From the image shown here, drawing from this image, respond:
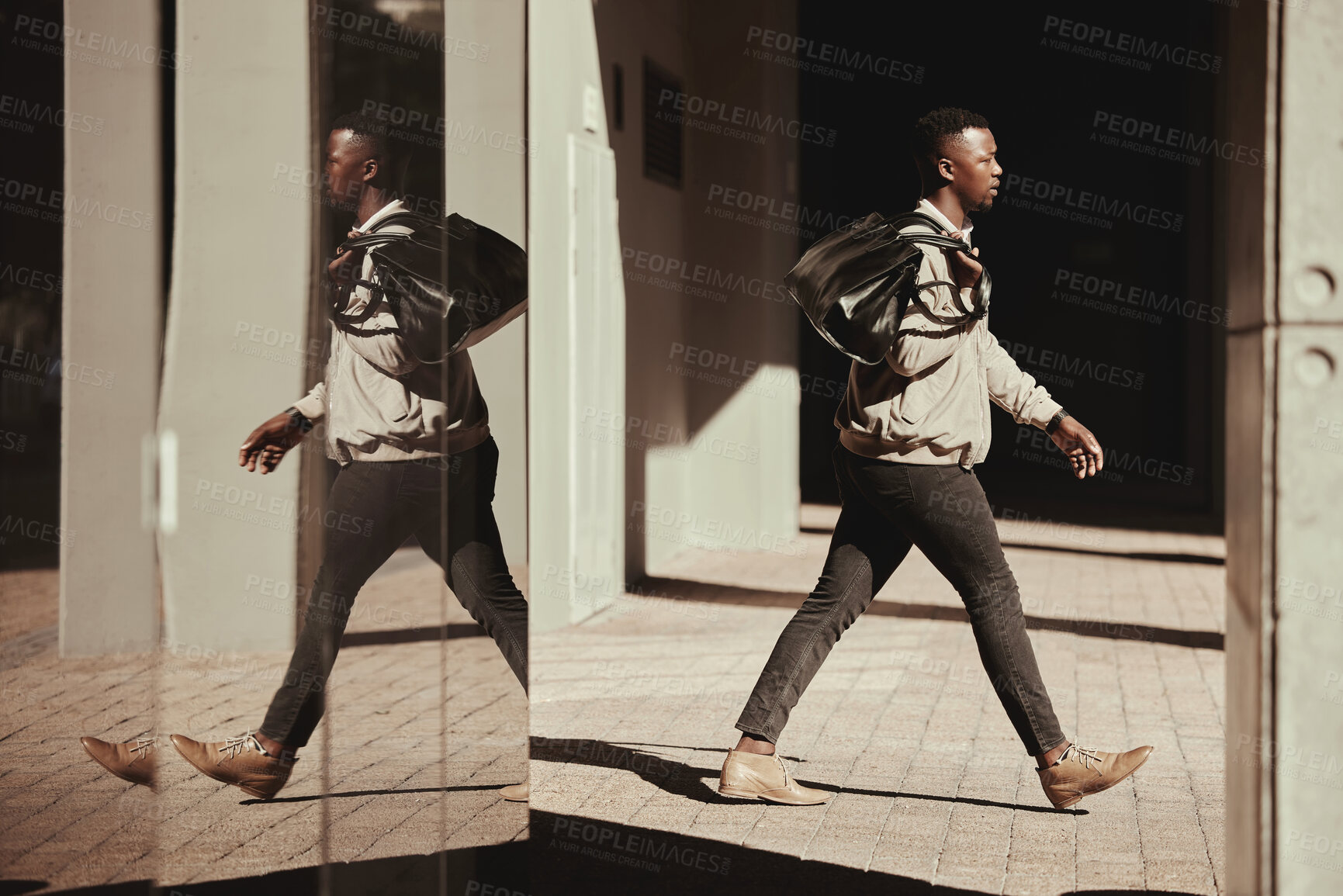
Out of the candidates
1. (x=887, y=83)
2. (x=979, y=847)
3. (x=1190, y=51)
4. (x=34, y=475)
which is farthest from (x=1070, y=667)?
(x=887, y=83)

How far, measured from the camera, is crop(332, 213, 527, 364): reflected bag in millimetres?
2760

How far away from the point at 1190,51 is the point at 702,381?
9.09m

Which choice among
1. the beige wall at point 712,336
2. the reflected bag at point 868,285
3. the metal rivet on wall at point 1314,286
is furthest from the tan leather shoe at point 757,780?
the beige wall at point 712,336

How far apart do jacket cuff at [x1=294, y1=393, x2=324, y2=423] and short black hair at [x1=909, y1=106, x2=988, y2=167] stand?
7.61 ft

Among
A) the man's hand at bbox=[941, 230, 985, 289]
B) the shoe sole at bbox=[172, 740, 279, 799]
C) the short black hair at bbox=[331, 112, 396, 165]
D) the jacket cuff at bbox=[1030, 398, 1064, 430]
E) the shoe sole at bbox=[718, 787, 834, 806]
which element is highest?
the short black hair at bbox=[331, 112, 396, 165]

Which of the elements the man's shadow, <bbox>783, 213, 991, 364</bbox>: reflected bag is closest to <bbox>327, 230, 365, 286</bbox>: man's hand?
<bbox>783, 213, 991, 364</bbox>: reflected bag

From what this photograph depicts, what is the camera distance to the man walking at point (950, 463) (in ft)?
13.4

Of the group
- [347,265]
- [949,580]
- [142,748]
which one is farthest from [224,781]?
[949,580]

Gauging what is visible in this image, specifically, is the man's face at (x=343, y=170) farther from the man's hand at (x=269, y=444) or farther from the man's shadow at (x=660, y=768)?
the man's shadow at (x=660, y=768)

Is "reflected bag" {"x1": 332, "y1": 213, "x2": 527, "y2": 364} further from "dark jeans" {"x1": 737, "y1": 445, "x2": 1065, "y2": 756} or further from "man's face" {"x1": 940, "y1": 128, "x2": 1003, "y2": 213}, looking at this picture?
"man's face" {"x1": 940, "y1": 128, "x2": 1003, "y2": 213}

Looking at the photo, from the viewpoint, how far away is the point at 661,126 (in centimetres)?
1019

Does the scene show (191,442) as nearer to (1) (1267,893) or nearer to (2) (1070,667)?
(1) (1267,893)

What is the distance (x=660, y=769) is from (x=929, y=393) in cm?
171

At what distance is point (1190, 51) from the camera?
16.8 meters
